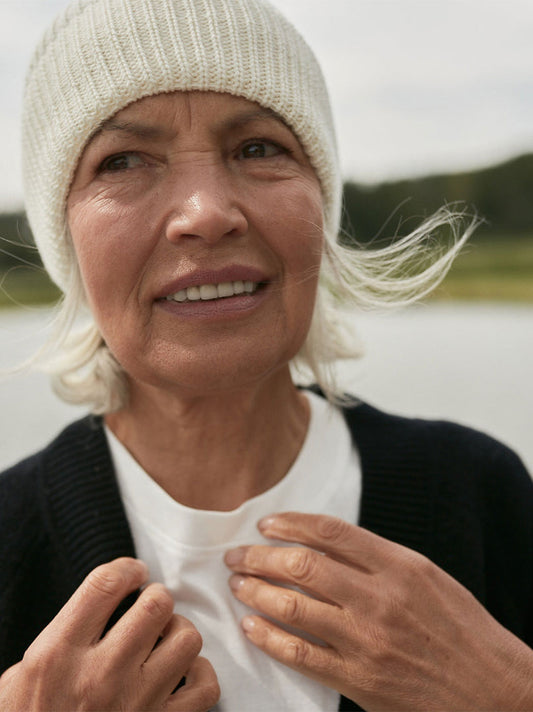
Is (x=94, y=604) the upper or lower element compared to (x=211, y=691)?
upper

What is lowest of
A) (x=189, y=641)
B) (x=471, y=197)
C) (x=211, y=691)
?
(x=211, y=691)

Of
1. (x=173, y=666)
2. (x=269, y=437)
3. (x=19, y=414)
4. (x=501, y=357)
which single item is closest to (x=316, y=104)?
(x=269, y=437)

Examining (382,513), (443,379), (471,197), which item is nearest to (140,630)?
(382,513)

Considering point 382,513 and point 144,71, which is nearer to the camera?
point 144,71

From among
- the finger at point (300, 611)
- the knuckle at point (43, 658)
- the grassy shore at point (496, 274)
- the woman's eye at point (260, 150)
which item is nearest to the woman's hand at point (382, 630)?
the finger at point (300, 611)

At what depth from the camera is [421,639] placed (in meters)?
1.24

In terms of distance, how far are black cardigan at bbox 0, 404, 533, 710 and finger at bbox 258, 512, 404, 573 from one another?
189 mm

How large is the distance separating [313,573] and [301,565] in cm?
3

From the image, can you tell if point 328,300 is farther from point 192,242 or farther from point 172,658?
point 172,658

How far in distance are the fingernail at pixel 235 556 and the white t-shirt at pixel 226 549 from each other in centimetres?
2

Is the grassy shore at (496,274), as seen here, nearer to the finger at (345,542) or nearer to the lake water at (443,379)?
the lake water at (443,379)

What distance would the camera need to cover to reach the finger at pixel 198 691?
46.4 inches

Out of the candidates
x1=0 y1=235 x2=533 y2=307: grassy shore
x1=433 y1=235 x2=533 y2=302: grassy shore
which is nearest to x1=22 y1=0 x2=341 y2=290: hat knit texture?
x1=0 y1=235 x2=533 y2=307: grassy shore

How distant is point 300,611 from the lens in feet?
4.03
